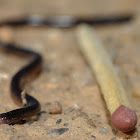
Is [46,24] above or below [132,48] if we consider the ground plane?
above

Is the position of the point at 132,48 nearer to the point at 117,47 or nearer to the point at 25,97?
the point at 117,47

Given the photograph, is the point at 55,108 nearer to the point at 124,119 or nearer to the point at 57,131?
the point at 57,131

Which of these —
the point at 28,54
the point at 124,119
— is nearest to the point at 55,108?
the point at 124,119

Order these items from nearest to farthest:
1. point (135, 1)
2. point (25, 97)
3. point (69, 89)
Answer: point (25, 97)
point (69, 89)
point (135, 1)

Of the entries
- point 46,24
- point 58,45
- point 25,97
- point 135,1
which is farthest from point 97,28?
point 25,97

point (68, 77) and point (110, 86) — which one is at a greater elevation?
point (110, 86)

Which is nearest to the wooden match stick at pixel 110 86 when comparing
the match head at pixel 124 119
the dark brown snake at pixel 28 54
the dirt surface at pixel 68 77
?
the match head at pixel 124 119

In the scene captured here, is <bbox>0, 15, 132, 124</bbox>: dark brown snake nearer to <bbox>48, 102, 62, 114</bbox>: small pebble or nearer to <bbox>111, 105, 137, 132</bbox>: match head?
<bbox>48, 102, 62, 114</bbox>: small pebble

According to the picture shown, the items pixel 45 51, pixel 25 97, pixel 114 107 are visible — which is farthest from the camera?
pixel 45 51
